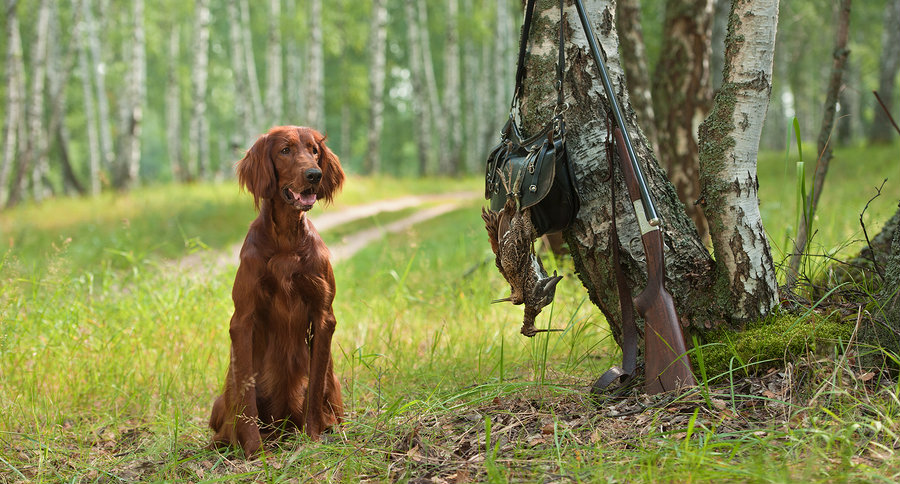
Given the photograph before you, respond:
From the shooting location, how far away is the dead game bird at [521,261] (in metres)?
2.71

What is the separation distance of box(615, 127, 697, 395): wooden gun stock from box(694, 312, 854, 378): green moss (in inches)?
8.4

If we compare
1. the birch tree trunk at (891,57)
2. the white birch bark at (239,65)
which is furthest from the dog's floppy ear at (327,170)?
the white birch bark at (239,65)

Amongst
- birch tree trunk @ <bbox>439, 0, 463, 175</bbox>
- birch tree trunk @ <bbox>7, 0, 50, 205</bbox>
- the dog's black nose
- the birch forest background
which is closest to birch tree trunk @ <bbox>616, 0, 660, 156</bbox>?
the birch forest background

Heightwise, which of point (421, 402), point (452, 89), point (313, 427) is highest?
point (452, 89)

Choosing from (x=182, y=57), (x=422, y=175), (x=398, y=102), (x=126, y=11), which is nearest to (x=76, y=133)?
(x=182, y=57)

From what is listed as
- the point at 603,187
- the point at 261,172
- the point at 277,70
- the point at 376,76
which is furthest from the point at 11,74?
the point at 603,187

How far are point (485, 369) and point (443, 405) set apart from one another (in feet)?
2.37

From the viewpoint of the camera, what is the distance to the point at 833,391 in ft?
7.18

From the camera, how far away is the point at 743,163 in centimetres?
278

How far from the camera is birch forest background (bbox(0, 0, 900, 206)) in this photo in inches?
571

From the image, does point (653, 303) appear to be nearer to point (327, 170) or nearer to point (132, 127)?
point (327, 170)

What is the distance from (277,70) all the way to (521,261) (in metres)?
18.9

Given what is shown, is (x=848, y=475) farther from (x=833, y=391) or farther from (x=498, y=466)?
(x=498, y=466)

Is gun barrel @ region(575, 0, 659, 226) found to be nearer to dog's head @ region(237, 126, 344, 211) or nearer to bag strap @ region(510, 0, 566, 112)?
bag strap @ region(510, 0, 566, 112)
